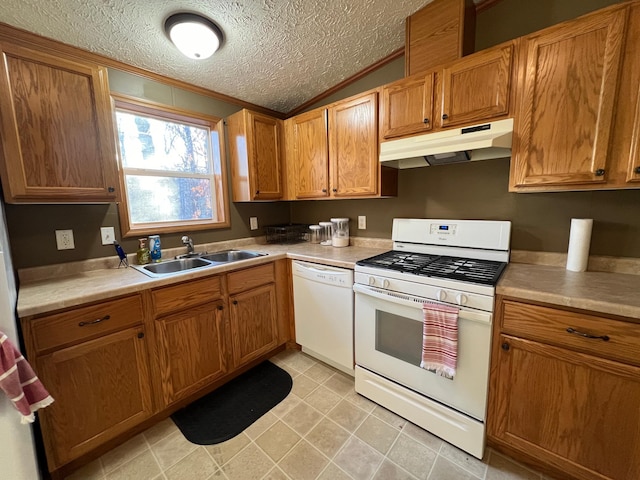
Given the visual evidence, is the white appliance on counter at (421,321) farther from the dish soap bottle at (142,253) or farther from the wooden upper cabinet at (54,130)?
the wooden upper cabinet at (54,130)

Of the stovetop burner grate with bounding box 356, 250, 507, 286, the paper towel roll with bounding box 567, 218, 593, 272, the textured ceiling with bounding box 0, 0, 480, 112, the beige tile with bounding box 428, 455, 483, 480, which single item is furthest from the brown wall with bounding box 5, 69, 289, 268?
the paper towel roll with bounding box 567, 218, 593, 272

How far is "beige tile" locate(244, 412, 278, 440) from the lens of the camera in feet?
4.97

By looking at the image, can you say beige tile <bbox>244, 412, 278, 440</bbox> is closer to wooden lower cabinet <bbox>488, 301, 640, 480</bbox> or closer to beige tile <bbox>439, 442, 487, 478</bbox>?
beige tile <bbox>439, 442, 487, 478</bbox>

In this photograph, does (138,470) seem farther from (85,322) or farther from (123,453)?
(85,322)

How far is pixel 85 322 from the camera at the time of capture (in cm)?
127

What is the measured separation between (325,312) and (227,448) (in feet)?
3.25

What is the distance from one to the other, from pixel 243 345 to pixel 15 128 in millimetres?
1775

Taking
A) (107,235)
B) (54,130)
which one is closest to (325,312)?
(107,235)

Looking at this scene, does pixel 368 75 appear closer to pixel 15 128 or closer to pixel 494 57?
pixel 494 57

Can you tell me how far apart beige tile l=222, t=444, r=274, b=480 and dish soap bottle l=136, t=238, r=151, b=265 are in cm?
144

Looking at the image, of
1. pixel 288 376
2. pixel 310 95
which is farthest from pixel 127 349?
pixel 310 95

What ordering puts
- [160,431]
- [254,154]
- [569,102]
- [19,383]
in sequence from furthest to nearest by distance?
[254,154]
[160,431]
[569,102]
[19,383]

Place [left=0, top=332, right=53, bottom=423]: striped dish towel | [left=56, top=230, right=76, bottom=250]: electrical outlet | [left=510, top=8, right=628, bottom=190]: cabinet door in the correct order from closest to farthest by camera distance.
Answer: [left=0, top=332, right=53, bottom=423]: striped dish towel
[left=510, top=8, right=628, bottom=190]: cabinet door
[left=56, top=230, right=76, bottom=250]: electrical outlet

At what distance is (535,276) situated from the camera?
137 centimetres
